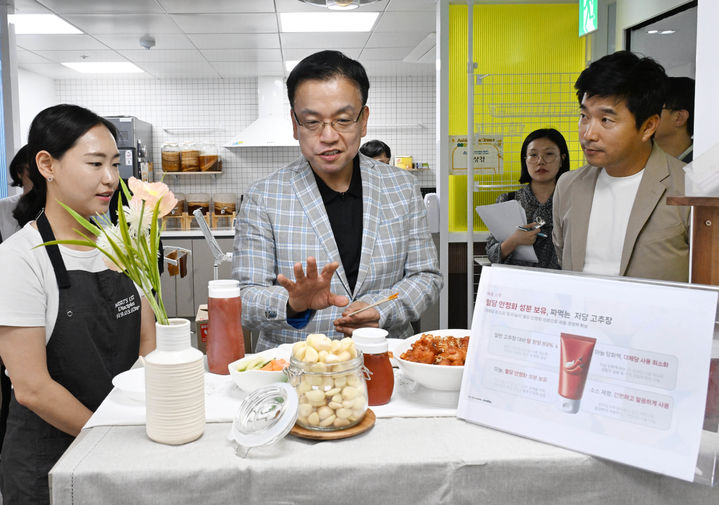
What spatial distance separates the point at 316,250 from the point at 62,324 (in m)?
0.73

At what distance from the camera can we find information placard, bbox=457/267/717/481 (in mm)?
926

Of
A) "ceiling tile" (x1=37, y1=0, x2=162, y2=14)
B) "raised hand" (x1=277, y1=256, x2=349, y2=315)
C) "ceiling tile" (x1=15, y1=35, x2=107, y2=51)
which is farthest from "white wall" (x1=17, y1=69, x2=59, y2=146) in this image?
"raised hand" (x1=277, y1=256, x2=349, y2=315)

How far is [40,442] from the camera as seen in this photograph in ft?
4.87

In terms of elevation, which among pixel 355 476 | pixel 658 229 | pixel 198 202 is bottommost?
pixel 355 476

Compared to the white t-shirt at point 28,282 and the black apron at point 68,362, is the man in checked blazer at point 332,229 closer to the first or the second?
the black apron at point 68,362

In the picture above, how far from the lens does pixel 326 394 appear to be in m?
1.01

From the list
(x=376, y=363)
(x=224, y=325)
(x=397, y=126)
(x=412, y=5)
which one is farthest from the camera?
(x=397, y=126)

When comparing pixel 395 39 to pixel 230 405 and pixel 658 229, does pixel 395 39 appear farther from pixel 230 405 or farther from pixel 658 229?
pixel 230 405

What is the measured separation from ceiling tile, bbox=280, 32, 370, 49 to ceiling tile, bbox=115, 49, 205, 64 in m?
1.13

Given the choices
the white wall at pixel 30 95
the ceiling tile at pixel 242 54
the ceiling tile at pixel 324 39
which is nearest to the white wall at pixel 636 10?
the ceiling tile at pixel 324 39

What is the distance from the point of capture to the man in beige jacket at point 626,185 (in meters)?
1.81

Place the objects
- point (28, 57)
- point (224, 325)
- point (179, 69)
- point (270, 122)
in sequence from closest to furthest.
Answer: point (224, 325) < point (28, 57) < point (179, 69) < point (270, 122)

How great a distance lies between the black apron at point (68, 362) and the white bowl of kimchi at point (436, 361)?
33.3 inches

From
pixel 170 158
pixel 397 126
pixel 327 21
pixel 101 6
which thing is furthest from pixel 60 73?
pixel 397 126
